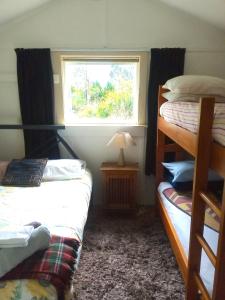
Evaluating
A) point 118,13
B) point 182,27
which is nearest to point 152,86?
point 182,27

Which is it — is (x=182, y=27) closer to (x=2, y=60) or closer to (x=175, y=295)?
(x=2, y=60)

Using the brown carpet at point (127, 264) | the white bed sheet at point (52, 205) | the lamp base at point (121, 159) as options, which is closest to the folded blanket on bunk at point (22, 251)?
the white bed sheet at point (52, 205)

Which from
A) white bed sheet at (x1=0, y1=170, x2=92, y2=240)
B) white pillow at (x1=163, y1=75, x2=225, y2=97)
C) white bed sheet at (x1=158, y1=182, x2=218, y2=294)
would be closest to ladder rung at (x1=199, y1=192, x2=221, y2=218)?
white bed sheet at (x1=158, y1=182, x2=218, y2=294)

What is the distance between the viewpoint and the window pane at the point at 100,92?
310cm

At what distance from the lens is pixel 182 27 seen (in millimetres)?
2855

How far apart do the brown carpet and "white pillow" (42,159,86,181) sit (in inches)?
24.3

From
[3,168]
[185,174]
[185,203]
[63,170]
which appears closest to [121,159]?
[63,170]

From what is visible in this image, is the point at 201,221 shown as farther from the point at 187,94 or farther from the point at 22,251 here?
the point at 187,94

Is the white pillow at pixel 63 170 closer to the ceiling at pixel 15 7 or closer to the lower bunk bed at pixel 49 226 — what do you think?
the lower bunk bed at pixel 49 226

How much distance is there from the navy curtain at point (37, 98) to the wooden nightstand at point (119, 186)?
74 centimetres

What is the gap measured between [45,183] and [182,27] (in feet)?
7.71

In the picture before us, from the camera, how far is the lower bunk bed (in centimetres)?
123

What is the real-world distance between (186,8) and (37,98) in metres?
1.96

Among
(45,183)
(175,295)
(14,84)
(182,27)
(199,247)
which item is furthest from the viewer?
(14,84)
